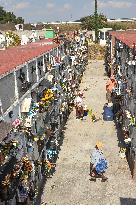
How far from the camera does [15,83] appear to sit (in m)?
11.6

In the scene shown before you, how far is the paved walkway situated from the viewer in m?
15.2

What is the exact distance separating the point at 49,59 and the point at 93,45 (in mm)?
45818

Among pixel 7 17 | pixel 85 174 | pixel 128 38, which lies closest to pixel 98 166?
pixel 85 174

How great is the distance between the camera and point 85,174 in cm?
1744

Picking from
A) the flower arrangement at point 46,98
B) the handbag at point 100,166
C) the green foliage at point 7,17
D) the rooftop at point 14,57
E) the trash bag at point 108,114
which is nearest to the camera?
the rooftop at point 14,57

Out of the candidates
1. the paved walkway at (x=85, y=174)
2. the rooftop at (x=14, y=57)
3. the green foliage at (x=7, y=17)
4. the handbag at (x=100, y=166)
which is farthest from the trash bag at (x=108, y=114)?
the green foliage at (x=7, y=17)

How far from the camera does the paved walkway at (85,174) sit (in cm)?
1520

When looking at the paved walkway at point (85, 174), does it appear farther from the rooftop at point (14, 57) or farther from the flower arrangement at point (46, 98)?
the rooftop at point (14, 57)

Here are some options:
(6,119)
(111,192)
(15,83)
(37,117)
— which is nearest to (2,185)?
(6,119)

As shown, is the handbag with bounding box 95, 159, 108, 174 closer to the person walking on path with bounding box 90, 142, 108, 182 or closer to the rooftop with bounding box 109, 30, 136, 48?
the person walking on path with bounding box 90, 142, 108, 182

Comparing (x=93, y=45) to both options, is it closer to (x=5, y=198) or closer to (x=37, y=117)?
(x=37, y=117)

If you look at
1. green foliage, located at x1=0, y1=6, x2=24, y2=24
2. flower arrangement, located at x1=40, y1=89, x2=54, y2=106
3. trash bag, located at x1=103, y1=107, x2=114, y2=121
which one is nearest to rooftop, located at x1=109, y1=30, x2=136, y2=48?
flower arrangement, located at x1=40, y1=89, x2=54, y2=106

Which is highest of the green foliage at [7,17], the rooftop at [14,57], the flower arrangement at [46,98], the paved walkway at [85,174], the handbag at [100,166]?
the green foliage at [7,17]

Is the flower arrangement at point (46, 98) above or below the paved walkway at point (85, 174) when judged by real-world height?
above
